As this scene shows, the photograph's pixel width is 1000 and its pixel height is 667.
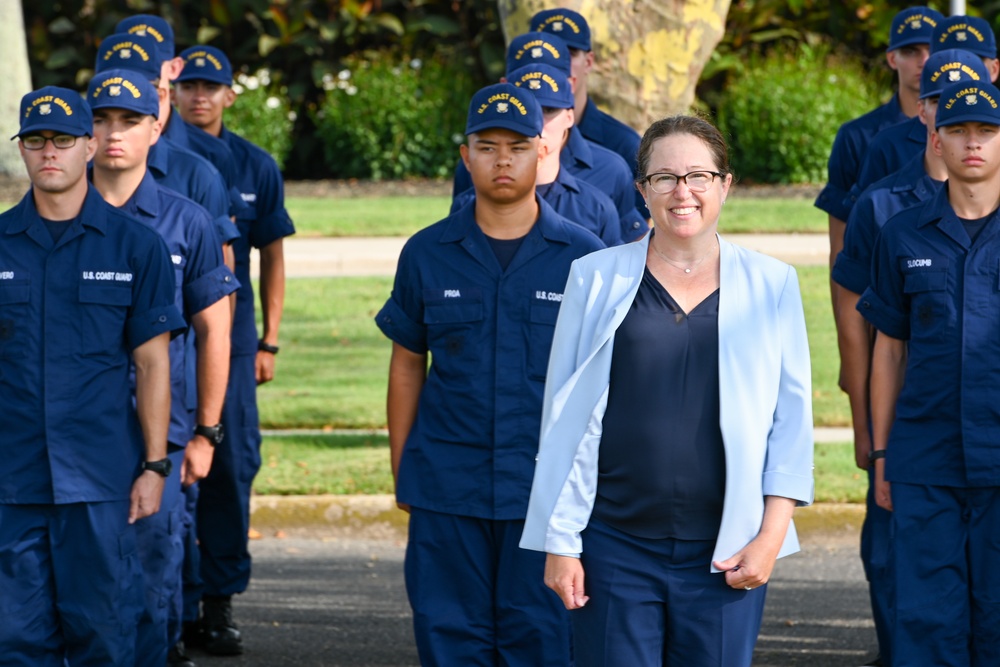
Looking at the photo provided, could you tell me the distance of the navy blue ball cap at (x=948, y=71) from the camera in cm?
645

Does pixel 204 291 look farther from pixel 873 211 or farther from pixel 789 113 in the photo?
pixel 789 113

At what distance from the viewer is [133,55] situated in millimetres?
7320

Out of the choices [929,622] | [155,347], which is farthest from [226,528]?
[929,622]

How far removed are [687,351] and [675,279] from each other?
0.22 meters

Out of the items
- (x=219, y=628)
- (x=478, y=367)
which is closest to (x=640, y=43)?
(x=219, y=628)

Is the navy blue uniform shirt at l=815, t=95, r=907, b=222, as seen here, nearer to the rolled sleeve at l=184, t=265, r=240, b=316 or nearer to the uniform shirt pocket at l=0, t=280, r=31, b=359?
the rolled sleeve at l=184, t=265, r=240, b=316

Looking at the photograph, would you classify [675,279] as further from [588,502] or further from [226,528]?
[226,528]

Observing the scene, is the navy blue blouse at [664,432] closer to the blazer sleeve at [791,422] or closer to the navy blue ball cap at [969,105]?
the blazer sleeve at [791,422]

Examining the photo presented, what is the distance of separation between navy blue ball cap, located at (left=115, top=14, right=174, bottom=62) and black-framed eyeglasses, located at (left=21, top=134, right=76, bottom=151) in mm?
1972

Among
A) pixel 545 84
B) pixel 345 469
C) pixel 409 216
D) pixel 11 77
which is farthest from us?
pixel 11 77

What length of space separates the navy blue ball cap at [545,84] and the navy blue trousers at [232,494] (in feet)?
6.25

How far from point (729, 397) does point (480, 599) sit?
1.59m

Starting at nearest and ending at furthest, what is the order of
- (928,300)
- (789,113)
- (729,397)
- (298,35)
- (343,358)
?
1. (729,397)
2. (928,300)
3. (343,358)
4. (789,113)
5. (298,35)

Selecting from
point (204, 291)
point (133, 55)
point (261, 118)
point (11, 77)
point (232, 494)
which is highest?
point (11, 77)
